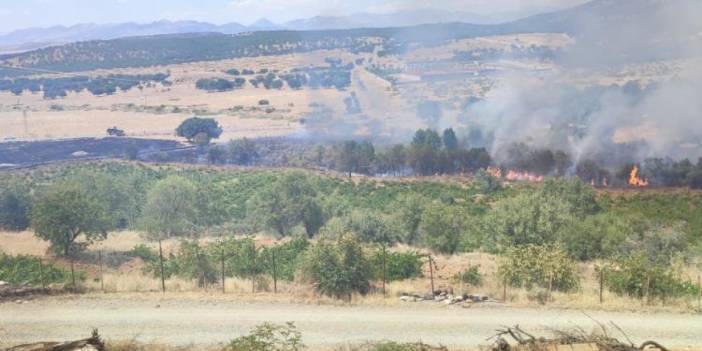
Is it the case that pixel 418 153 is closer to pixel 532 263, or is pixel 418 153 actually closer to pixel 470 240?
pixel 470 240

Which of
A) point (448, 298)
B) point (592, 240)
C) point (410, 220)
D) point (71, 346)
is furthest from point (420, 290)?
point (410, 220)

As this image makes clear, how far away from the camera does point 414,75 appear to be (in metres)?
122

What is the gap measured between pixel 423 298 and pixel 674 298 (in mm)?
6736

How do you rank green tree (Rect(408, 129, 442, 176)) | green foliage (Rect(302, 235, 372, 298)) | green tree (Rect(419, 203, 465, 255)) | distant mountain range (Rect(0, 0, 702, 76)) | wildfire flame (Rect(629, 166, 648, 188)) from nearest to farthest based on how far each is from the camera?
green foliage (Rect(302, 235, 372, 298)) → green tree (Rect(419, 203, 465, 255)) → wildfire flame (Rect(629, 166, 648, 188)) → green tree (Rect(408, 129, 442, 176)) → distant mountain range (Rect(0, 0, 702, 76))

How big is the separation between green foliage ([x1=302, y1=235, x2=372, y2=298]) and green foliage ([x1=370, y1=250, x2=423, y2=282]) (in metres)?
1.13

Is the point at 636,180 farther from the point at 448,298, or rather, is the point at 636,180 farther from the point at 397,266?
the point at 448,298

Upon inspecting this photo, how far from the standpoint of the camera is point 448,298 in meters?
17.7

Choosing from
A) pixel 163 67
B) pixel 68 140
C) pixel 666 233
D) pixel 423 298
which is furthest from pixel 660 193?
pixel 163 67

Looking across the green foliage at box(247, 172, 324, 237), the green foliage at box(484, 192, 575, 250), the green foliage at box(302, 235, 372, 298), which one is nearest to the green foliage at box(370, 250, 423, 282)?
the green foliage at box(302, 235, 372, 298)

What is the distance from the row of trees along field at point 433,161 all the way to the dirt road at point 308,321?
124 feet

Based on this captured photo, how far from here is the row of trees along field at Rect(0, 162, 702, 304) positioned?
1886cm

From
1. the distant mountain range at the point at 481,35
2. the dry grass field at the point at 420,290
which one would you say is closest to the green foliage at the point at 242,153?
the dry grass field at the point at 420,290

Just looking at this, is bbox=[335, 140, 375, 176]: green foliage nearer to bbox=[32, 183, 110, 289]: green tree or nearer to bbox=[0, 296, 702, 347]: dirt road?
bbox=[32, 183, 110, 289]: green tree

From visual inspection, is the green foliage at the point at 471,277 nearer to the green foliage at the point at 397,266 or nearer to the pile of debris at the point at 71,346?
the green foliage at the point at 397,266
